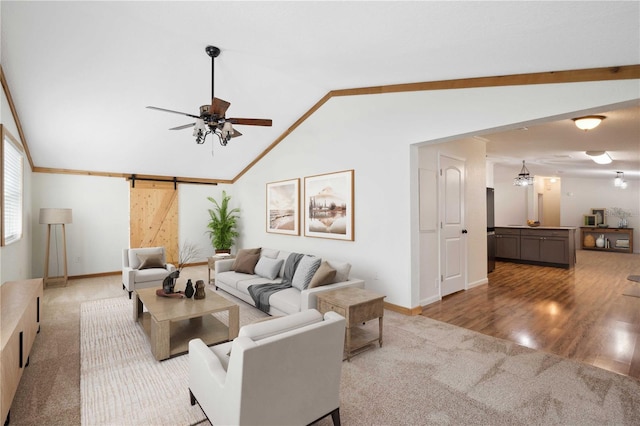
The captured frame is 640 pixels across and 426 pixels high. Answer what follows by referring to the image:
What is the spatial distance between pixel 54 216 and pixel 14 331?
4508 mm

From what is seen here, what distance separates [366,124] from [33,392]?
182 inches

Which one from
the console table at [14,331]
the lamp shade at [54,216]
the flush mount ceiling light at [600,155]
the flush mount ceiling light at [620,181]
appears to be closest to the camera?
the console table at [14,331]

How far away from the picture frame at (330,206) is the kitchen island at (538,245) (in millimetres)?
5560

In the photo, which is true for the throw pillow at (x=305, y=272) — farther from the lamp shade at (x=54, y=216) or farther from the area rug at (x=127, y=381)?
the lamp shade at (x=54, y=216)

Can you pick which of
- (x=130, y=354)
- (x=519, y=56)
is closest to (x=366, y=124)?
(x=519, y=56)

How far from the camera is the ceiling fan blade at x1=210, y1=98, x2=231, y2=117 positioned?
126 inches

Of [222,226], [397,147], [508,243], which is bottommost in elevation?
[508,243]

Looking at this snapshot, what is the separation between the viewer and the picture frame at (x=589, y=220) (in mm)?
11094

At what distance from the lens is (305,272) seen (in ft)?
13.4

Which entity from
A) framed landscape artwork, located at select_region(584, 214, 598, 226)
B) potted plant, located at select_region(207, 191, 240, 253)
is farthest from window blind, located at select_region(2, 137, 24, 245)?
framed landscape artwork, located at select_region(584, 214, 598, 226)

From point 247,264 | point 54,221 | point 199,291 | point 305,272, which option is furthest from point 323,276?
point 54,221

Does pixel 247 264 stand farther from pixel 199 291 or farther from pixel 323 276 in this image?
pixel 323 276

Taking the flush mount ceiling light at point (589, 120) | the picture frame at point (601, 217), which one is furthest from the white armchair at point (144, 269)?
the picture frame at point (601, 217)

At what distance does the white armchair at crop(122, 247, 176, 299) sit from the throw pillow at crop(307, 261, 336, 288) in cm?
288
